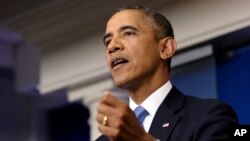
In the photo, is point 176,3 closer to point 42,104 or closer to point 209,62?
point 209,62

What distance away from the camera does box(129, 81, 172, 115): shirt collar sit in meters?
1.42

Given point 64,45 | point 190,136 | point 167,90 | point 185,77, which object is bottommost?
point 190,136

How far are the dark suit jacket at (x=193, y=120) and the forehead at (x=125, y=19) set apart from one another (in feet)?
0.76

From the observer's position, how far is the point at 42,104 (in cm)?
388

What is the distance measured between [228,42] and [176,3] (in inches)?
10.5

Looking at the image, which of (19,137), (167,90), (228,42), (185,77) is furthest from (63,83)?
(167,90)

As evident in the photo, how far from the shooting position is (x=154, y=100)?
1446mm

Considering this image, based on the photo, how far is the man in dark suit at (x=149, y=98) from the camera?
112 centimetres

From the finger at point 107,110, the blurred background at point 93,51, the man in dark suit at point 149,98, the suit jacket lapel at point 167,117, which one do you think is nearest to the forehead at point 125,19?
the man in dark suit at point 149,98

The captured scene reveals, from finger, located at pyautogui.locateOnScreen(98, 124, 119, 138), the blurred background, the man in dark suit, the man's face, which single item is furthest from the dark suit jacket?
the blurred background

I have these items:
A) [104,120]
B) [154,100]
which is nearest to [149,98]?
[154,100]

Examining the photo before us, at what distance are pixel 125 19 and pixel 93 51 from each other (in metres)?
1.22

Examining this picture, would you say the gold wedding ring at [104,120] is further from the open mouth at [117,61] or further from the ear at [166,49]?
the ear at [166,49]

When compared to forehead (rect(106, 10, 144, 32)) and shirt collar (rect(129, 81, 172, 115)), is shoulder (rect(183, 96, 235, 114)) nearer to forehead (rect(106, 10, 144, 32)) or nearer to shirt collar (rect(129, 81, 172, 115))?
shirt collar (rect(129, 81, 172, 115))
